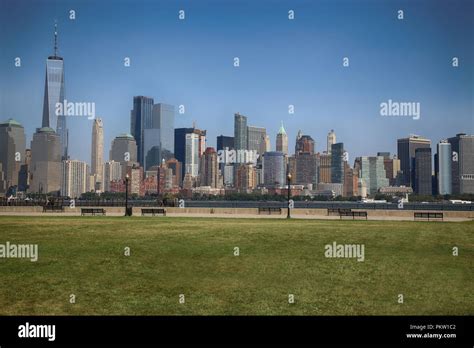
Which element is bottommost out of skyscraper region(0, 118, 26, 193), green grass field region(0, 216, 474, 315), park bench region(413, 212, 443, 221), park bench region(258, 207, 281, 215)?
green grass field region(0, 216, 474, 315)

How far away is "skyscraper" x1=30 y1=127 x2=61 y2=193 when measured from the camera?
146 metres

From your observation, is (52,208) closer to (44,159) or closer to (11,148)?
(11,148)

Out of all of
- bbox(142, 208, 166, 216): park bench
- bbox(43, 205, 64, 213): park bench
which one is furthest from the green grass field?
bbox(43, 205, 64, 213): park bench

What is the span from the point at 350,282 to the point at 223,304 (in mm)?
3602

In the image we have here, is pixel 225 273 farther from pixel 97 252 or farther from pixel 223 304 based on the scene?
pixel 97 252

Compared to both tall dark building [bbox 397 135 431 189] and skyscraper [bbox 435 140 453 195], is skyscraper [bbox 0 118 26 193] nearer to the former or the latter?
skyscraper [bbox 435 140 453 195]

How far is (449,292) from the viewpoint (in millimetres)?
11734

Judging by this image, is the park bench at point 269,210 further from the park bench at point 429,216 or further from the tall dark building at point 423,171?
the tall dark building at point 423,171

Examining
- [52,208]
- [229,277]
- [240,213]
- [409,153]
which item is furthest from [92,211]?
[409,153]

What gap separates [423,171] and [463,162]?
78598 mm

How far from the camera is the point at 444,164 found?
95.6 metres

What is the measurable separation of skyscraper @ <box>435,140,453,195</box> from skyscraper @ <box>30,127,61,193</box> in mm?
108399

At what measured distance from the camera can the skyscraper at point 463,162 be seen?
68.4m

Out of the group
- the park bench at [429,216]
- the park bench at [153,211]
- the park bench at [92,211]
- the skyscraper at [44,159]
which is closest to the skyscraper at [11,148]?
the park bench at [92,211]
